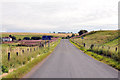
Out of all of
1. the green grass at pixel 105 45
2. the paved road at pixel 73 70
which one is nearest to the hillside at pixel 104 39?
the green grass at pixel 105 45

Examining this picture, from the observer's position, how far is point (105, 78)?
8906 mm

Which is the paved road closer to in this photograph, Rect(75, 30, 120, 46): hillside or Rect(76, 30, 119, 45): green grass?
Rect(75, 30, 120, 46): hillside

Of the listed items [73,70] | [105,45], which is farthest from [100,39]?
[73,70]

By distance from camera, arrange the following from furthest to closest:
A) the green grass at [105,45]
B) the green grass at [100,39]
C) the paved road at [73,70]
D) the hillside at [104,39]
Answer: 1. the green grass at [100,39]
2. the hillside at [104,39]
3. the green grass at [105,45]
4. the paved road at [73,70]

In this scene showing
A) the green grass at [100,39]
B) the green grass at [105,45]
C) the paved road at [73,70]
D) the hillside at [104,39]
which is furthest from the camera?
the green grass at [100,39]

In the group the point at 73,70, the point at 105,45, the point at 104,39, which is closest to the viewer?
the point at 73,70

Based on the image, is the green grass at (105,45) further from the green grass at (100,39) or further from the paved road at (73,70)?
the paved road at (73,70)

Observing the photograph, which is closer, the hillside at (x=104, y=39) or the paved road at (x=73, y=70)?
the paved road at (x=73, y=70)

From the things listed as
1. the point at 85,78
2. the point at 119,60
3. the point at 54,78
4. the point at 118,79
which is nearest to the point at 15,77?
the point at 54,78

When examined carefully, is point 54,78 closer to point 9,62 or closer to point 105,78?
point 105,78

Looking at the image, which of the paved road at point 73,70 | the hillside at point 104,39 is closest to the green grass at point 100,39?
the hillside at point 104,39

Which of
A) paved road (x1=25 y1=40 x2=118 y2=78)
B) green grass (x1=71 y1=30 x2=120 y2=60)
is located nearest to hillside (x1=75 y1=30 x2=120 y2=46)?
green grass (x1=71 y1=30 x2=120 y2=60)

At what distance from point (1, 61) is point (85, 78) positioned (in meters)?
7.01

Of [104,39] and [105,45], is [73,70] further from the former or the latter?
[104,39]
